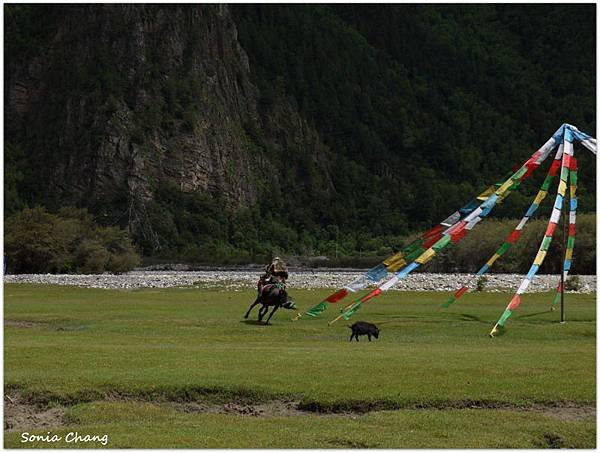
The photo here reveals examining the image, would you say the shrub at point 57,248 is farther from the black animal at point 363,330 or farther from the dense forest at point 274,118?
the black animal at point 363,330

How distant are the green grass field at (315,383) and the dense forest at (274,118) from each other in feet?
189

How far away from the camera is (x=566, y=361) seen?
1862 cm

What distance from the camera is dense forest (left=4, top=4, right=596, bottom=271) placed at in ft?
382

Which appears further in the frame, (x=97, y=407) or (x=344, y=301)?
(x=344, y=301)

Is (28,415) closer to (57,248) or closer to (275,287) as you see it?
(275,287)

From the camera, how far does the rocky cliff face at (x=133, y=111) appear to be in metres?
114

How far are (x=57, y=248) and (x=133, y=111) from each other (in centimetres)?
4807

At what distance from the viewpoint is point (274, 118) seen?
13975 cm

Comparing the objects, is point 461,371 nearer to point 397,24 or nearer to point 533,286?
→ point 533,286

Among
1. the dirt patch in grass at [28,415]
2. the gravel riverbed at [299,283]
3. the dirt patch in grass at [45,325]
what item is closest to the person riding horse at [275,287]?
the dirt patch in grass at [45,325]

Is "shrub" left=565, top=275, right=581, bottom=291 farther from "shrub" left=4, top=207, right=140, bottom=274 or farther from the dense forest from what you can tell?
"shrub" left=4, top=207, right=140, bottom=274

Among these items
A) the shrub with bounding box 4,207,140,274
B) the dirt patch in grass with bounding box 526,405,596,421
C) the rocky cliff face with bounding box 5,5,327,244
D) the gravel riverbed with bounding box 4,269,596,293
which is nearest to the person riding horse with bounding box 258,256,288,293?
the dirt patch in grass with bounding box 526,405,596,421

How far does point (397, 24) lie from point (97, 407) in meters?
176

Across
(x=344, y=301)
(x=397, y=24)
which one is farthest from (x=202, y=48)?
(x=344, y=301)
